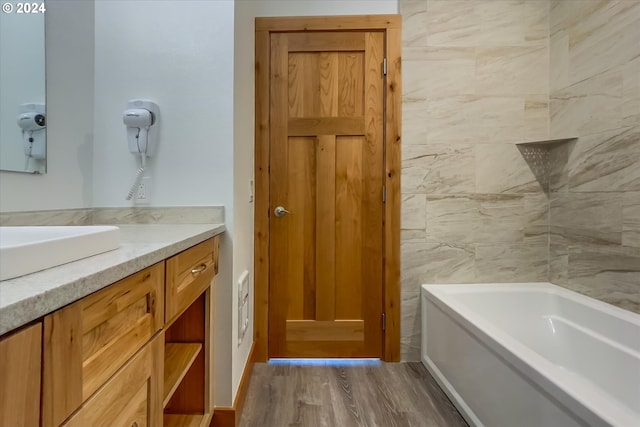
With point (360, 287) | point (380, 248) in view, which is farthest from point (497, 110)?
point (360, 287)

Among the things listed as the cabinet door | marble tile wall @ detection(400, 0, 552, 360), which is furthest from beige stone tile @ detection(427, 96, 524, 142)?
the cabinet door

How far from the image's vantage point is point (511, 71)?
77.6 inches

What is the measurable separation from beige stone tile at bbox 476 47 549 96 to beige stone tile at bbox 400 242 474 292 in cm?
103

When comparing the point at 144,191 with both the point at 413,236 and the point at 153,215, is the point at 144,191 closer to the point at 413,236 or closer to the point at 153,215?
the point at 153,215

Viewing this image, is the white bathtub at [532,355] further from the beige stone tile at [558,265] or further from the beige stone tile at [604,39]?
the beige stone tile at [604,39]

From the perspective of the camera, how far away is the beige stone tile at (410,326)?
1994 mm

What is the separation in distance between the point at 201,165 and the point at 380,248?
1.20 m

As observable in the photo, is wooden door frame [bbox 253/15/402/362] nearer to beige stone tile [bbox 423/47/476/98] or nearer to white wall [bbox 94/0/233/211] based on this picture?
beige stone tile [bbox 423/47/476/98]

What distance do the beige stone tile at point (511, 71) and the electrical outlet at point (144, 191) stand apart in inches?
78.0

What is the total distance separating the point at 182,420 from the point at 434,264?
5.18 feet

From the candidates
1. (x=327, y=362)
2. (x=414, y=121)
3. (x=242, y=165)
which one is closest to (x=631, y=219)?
(x=414, y=121)

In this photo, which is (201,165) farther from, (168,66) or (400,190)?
(400,190)

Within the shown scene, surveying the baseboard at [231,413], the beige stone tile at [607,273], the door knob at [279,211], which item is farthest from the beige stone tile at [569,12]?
the baseboard at [231,413]

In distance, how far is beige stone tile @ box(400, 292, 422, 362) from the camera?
1.99 metres
